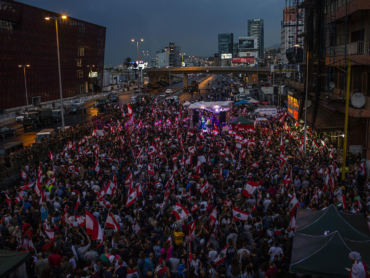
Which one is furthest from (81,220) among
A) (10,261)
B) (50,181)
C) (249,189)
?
(249,189)

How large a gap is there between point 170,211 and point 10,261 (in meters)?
4.79

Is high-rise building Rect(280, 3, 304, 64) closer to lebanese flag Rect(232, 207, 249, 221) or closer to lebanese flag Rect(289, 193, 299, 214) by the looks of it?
lebanese flag Rect(289, 193, 299, 214)

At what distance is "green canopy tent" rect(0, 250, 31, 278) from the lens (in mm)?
7660

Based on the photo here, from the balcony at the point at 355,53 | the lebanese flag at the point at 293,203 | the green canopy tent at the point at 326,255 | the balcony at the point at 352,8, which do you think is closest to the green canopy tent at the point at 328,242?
the green canopy tent at the point at 326,255

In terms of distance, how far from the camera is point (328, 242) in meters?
7.75

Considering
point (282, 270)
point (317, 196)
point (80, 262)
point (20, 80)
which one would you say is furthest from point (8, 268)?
point (20, 80)

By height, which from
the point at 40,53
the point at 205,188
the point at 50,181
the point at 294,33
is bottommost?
the point at 50,181

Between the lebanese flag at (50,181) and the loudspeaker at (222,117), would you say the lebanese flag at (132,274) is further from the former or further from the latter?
the loudspeaker at (222,117)

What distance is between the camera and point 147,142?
72.0ft

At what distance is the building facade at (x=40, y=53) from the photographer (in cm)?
5222

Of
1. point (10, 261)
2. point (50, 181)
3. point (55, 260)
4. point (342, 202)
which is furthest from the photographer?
point (50, 181)

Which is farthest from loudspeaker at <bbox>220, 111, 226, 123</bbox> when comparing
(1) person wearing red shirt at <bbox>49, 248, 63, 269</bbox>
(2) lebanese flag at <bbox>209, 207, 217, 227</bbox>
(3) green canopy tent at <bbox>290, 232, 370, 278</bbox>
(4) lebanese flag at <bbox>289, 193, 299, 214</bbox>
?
(1) person wearing red shirt at <bbox>49, 248, 63, 269</bbox>

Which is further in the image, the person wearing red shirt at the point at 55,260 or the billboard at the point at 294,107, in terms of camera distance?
the billboard at the point at 294,107

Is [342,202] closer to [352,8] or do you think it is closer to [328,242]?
[328,242]
